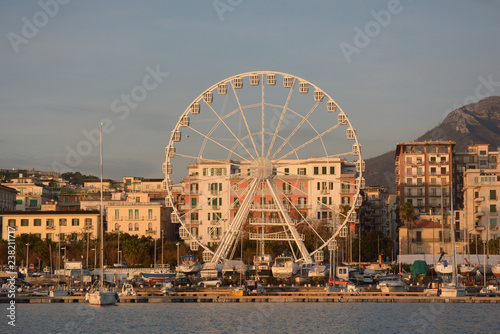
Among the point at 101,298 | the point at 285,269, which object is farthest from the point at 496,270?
the point at 101,298

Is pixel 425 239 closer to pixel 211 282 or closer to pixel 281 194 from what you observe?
pixel 281 194

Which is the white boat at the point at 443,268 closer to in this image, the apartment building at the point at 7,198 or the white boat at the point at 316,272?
the white boat at the point at 316,272

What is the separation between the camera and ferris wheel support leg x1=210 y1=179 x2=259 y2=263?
8194 cm

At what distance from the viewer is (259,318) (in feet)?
200

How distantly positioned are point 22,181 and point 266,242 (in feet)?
206

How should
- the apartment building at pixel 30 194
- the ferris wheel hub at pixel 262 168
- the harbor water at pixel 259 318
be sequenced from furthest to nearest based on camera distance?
the apartment building at pixel 30 194 < the ferris wheel hub at pixel 262 168 < the harbor water at pixel 259 318

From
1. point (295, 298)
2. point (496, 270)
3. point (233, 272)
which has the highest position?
point (233, 272)

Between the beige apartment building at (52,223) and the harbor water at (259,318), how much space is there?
42530 mm

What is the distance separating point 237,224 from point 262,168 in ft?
21.1

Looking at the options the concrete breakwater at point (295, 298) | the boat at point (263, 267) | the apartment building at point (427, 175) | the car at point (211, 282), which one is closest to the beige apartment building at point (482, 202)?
the apartment building at point (427, 175)

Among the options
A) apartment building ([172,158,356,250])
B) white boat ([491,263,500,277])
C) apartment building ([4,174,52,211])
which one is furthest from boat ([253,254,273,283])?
apartment building ([4,174,52,211])

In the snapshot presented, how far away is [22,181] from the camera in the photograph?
150 meters

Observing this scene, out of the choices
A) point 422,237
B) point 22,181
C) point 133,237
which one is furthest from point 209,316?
point 22,181

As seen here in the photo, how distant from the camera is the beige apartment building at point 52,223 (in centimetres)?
11475
